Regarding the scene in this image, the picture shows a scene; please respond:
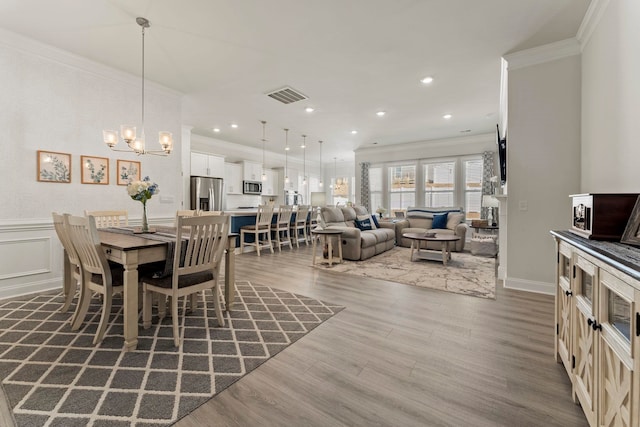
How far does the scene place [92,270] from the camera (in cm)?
217

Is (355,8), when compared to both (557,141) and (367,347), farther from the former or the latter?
(367,347)

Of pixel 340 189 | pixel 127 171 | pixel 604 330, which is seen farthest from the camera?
pixel 340 189

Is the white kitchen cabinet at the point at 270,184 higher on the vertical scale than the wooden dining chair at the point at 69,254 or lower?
higher

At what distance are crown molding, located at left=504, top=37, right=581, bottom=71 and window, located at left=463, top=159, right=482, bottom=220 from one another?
4313mm

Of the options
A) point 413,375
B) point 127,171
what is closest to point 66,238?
point 127,171

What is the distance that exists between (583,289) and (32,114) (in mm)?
5193

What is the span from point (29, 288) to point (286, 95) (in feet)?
13.8

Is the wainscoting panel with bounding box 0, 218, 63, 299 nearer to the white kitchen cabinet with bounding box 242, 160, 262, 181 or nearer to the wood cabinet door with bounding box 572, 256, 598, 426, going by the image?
the wood cabinet door with bounding box 572, 256, 598, 426

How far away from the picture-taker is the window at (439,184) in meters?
7.61

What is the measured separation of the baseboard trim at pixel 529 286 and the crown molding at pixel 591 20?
8.67 feet

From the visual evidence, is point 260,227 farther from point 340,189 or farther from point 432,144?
point 340,189

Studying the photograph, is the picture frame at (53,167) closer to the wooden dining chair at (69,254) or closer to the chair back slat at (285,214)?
the wooden dining chair at (69,254)

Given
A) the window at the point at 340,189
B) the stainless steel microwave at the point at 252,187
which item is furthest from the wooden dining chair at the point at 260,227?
the window at the point at 340,189

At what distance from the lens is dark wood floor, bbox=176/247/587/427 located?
1.38 m
